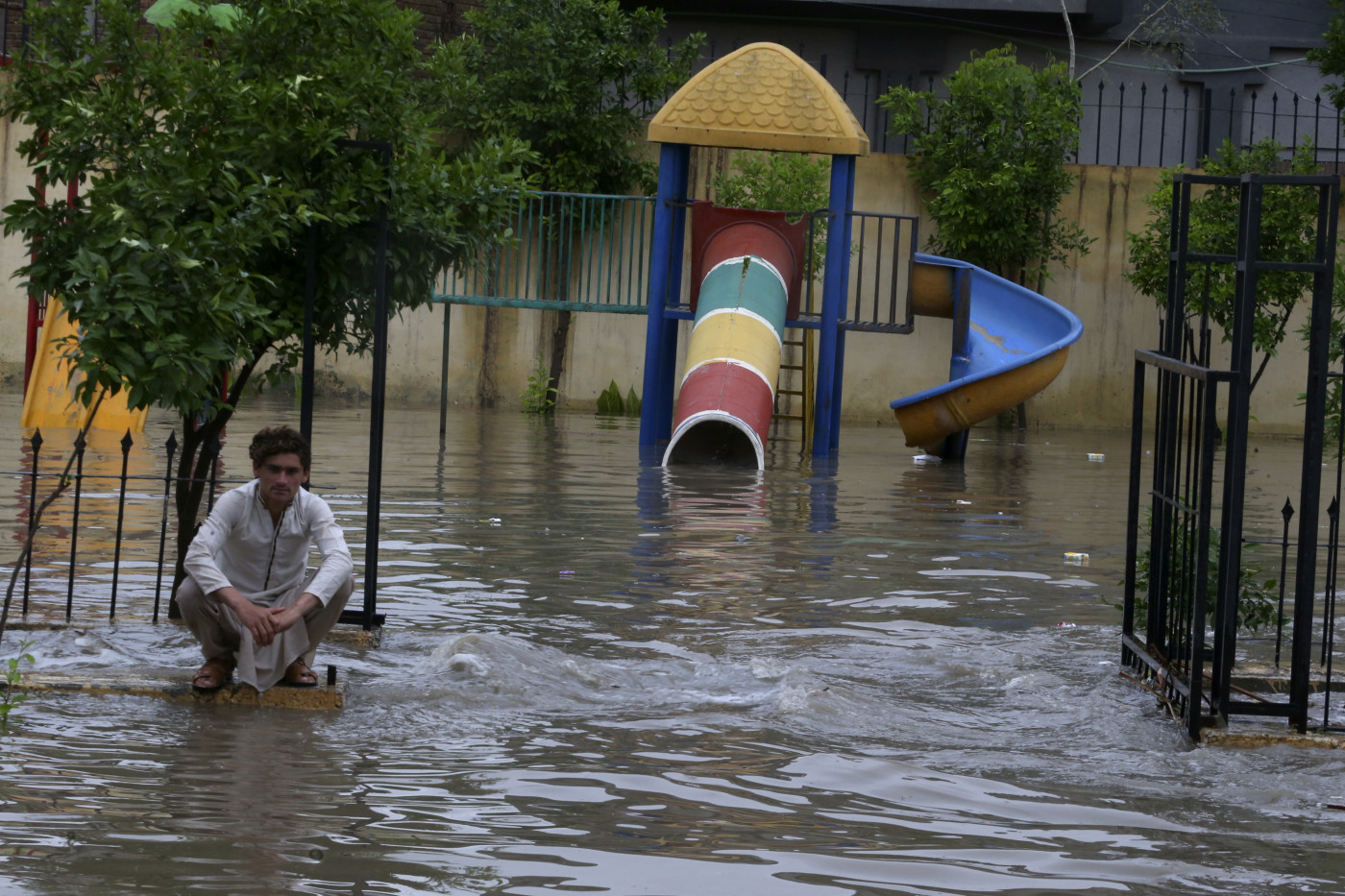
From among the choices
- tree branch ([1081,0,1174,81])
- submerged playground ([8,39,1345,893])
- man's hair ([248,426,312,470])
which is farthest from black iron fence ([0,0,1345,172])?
man's hair ([248,426,312,470])

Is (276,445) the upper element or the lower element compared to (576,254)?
lower

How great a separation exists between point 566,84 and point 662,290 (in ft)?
15.2

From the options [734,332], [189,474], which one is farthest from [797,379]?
[189,474]

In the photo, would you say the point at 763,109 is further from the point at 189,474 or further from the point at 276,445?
the point at 276,445

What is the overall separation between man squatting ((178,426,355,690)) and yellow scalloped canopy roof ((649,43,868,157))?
9680 mm

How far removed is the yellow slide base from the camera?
15.8 m

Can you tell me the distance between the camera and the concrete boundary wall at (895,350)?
20.5 meters

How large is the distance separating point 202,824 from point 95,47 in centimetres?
362

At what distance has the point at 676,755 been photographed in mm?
5395

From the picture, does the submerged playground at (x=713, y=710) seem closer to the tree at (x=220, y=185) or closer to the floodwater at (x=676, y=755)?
the floodwater at (x=676, y=755)

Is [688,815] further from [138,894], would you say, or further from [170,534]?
[170,534]

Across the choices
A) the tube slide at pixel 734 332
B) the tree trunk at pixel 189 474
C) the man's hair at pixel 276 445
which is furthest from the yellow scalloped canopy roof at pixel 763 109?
the man's hair at pixel 276 445

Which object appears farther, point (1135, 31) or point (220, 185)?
point (1135, 31)

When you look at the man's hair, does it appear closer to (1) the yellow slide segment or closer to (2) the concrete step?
(2) the concrete step
